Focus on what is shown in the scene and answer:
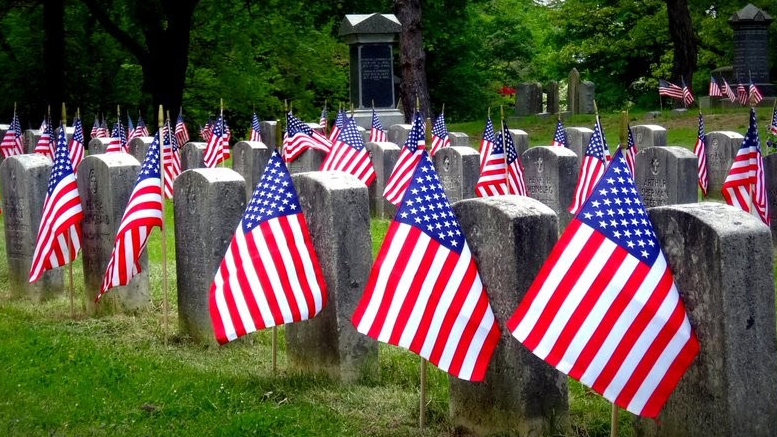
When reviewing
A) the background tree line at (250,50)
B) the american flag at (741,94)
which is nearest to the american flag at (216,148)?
the background tree line at (250,50)

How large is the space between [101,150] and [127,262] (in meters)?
12.8

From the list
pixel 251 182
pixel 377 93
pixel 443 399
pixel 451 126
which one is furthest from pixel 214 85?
pixel 443 399

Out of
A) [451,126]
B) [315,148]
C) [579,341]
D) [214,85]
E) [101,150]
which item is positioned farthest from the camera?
[214,85]

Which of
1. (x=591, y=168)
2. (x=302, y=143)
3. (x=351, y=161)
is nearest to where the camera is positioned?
(x=591, y=168)

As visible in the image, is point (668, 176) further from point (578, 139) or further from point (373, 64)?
point (373, 64)

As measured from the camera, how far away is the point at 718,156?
18.3 m

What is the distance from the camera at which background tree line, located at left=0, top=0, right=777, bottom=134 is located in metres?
30.2

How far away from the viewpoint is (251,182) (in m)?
18.2

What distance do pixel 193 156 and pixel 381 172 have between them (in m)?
5.53

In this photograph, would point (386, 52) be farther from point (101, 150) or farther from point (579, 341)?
point (579, 341)

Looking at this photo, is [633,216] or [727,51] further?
[727,51]

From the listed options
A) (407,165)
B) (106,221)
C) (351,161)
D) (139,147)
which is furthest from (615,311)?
(139,147)

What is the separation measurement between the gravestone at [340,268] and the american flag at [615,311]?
2296 mm

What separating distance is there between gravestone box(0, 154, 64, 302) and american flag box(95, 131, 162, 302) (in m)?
2.17
